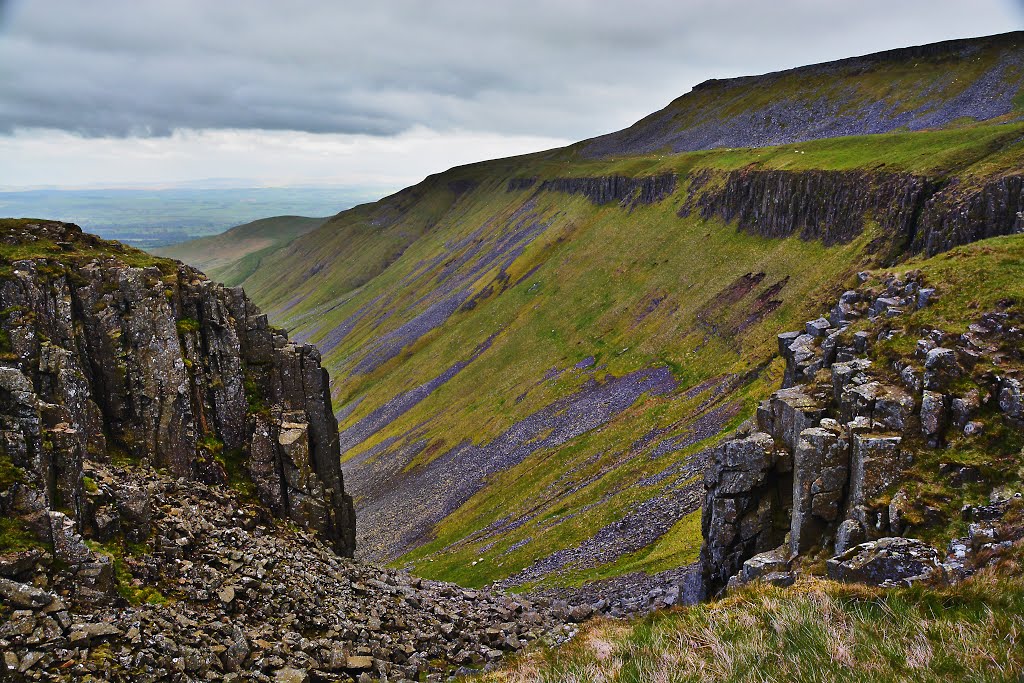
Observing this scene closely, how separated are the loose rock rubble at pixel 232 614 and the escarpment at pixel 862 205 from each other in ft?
149

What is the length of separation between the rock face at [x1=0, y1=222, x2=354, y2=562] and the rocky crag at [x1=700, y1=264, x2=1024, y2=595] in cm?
2144

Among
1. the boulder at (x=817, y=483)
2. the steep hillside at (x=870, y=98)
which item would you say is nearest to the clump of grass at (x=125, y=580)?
the boulder at (x=817, y=483)

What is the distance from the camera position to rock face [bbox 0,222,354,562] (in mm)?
20547

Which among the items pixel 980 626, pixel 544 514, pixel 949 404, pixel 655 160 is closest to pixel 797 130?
pixel 655 160

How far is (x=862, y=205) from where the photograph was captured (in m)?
71.8

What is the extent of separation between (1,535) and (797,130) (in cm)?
16562

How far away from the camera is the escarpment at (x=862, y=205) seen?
53156 mm

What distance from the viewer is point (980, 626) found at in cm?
1265

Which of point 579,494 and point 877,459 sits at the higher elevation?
point 877,459

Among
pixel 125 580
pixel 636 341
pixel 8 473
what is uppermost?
pixel 8 473

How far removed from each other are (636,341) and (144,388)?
64.4 metres

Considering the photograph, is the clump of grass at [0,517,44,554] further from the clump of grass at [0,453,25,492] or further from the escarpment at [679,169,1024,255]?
the escarpment at [679,169,1024,255]

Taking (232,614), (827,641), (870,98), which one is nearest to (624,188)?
(870,98)

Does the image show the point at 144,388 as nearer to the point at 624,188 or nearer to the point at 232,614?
the point at 232,614
